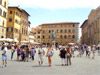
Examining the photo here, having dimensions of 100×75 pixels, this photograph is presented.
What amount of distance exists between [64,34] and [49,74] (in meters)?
77.8

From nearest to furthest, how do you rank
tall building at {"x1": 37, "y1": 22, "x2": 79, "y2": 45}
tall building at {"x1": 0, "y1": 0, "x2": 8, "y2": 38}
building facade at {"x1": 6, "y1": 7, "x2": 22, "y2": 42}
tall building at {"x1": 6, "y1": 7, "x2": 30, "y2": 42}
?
tall building at {"x1": 0, "y1": 0, "x2": 8, "y2": 38} → building facade at {"x1": 6, "y1": 7, "x2": 22, "y2": 42} → tall building at {"x1": 6, "y1": 7, "x2": 30, "y2": 42} → tall building at {"x1": 37, "y1": 22, "x2": 79, "y2": 45}

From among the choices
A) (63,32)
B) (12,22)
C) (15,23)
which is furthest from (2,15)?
(63,32)

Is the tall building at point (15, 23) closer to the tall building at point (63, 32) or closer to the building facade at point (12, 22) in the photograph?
the building facade at point (12, 22)

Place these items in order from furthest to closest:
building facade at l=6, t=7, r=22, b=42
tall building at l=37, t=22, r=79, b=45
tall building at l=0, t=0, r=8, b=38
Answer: tall building at l=37, t=22, r=79, b=45, building facade at l=6, t=7, r=22, b=42, tall building at l=0, t=0, r=8, b=38

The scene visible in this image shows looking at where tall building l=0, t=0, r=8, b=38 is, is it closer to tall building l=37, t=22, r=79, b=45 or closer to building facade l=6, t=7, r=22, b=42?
building facade l=6, t=7, r=22, b=42

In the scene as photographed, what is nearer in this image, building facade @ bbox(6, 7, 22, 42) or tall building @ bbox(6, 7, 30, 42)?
building facade @ bbox(6, 7, 22, 42)

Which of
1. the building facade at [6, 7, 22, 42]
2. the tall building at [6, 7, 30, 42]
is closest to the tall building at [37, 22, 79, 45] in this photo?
the tall building at [6, 7, 30, 42]

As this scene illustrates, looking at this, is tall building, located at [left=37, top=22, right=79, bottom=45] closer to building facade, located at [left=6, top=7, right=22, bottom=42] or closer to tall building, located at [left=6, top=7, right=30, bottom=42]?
tall building, located at [left=6, top=7, right=30, bottom=42]

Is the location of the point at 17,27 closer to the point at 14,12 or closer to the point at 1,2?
the point at 14,12

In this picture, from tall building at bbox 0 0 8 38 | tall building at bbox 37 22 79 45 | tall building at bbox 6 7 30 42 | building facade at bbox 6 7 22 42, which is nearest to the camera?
tall building at bbox 0 0 8 38

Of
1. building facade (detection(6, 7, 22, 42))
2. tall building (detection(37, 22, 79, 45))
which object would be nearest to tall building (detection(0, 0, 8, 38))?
building facade (detection(6, 7, 22, 42))

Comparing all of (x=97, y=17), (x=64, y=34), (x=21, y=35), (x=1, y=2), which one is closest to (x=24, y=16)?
(x=21, y=35)

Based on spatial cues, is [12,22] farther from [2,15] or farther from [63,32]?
[63,32]

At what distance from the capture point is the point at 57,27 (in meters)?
84.1
